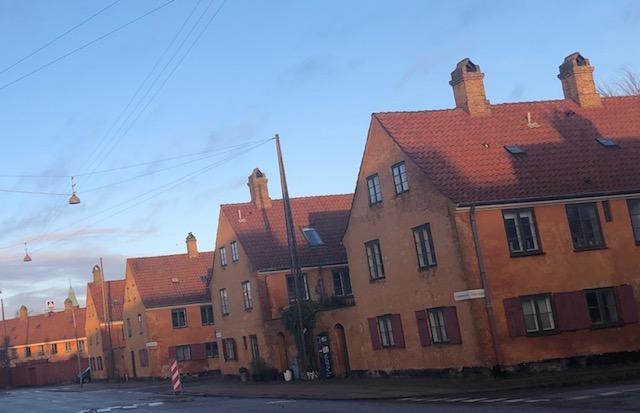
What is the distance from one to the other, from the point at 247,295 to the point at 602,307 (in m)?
21.6

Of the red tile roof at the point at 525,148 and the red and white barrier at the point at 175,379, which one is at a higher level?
the red tile roof at the point at 525,148

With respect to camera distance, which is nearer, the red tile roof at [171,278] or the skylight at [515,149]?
the skylight at [515,149]

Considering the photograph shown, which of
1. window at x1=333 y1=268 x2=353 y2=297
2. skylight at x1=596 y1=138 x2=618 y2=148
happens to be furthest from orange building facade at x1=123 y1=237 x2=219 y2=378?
skylight at x1=596 y1=138 x2=618 y2=148

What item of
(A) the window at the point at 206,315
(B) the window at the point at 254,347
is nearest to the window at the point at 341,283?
(B) the window at the point at 254,347

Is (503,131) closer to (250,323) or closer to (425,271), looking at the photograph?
(425,271)

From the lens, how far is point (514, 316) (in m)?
26.6

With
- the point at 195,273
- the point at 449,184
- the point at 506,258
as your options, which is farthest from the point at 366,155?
the point at 195,273

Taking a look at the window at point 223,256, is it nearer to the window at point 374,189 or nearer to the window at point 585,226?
the window at point 374,189

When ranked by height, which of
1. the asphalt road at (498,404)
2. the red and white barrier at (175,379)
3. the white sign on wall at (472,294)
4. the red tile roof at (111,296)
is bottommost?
the asphalt road at (498,404)

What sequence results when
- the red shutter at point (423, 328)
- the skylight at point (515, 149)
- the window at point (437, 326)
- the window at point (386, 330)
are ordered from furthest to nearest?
the window at point (386, 330), the skylight at point (515, 149), the red shutter at point (423, 328), the window at point (437, 326)

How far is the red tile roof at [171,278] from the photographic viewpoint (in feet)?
194

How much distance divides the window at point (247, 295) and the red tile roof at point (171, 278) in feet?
46.9

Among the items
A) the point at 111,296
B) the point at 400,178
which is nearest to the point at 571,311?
the point at 400,178

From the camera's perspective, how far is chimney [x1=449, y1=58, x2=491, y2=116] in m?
31.9
